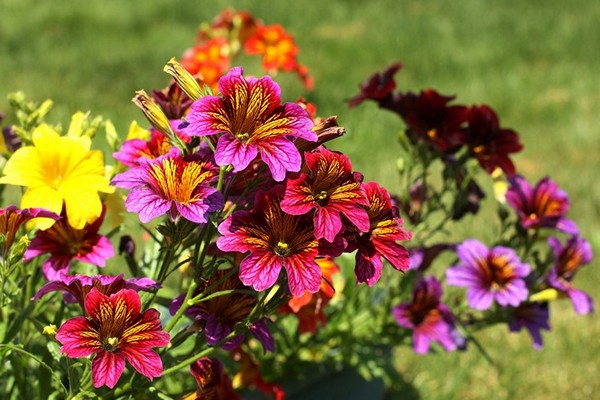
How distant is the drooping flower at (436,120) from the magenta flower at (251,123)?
55 centimetres

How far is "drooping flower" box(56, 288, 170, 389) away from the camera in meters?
0.96

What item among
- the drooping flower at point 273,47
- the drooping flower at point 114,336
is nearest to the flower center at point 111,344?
the drooping flower at point 114,336

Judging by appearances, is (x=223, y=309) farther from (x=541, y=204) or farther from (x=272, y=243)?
(x=541, y=204)

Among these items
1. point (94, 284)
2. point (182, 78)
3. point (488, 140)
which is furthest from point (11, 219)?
point (488, 140)

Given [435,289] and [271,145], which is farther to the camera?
[435,289]

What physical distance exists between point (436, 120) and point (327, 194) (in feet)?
1.99

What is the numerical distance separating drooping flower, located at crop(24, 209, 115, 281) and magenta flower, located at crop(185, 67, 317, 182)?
0.34 meters

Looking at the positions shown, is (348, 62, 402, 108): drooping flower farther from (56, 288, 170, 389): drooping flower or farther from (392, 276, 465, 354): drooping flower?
(56, 288, 170, 389): drooping flower

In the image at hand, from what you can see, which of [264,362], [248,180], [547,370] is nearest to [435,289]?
[264,362]

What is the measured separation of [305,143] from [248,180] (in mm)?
92

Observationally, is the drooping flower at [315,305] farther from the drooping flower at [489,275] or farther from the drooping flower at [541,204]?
the drooping flower at [541,204]

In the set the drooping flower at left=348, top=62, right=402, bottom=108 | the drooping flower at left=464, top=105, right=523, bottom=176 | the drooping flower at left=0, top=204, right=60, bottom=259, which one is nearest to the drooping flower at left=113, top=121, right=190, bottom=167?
the drooping flower at left=0, top=204, right=60, bottom=259

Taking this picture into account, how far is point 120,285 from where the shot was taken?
1037 millimetres

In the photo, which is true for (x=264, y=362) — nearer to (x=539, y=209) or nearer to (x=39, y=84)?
(x=539, y=209)
